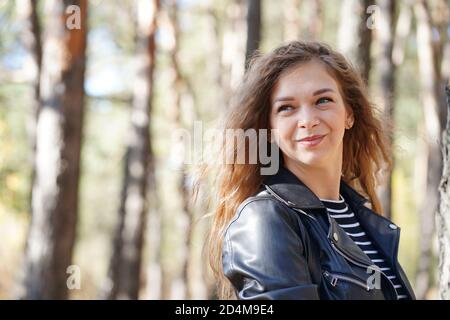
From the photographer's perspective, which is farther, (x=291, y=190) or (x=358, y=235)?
(x=358, y=235)

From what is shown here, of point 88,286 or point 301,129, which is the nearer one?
point 301,129

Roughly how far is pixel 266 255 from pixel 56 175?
15.1ft

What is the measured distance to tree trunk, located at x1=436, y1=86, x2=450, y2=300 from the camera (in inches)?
109

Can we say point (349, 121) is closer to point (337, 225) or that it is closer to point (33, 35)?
point (337, 225)

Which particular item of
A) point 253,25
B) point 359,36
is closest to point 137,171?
point 253,25

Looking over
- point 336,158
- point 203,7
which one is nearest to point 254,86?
point 336,158

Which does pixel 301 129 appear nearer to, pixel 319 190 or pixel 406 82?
pixel 319 190

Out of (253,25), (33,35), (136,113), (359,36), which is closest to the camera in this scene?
(359,36)

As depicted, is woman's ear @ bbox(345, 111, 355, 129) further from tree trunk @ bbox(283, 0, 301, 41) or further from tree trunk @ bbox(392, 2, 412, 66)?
tree trunk @ bbox(392, 2, 412, 66)

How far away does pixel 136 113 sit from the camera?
9875 mm

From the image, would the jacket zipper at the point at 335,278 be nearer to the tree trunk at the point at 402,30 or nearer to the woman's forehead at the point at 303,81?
the woman's forehead at the point at 303,81

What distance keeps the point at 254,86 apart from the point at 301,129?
27 centimetres

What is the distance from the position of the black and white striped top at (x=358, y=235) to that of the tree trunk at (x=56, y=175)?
13.8 feet
